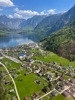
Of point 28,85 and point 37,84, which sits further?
point 37,84

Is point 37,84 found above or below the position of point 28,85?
above

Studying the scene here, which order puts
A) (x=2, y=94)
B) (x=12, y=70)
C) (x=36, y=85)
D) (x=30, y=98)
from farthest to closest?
(x=12, y=70) → (x=36, y=85) → (x=30, y=98) → (x=2, y=94)

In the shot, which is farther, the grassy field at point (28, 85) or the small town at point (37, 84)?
the grassy field at point (28, 85)

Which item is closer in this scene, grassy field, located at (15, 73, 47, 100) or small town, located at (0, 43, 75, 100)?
small town, located at (0, 43, 75, 100)

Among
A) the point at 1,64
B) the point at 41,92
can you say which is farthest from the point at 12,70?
the point at 41,92

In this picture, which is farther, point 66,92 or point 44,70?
point 44,70

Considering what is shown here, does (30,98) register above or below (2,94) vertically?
below

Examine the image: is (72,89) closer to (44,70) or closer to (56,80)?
(56,80)

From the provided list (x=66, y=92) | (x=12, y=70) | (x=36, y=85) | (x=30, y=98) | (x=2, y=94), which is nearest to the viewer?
(x=2, y=94)
